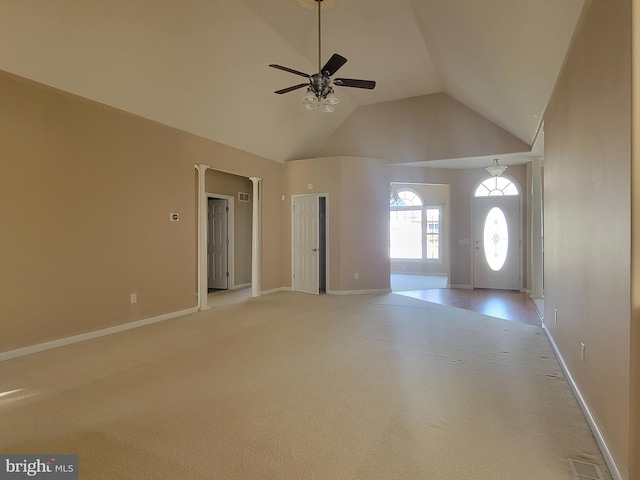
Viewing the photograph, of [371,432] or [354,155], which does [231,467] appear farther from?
[354,155]

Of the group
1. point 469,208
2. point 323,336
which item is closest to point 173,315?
point 323,336

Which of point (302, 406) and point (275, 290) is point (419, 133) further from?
point (302, 406)

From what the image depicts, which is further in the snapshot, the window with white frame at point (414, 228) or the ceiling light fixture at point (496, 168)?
the window with white frame at point (414, 228)

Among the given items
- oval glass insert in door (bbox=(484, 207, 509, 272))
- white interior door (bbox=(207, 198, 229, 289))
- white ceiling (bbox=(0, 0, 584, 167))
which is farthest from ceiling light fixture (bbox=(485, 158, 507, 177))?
white interior door (bbox=(207, 198, 229, 289))

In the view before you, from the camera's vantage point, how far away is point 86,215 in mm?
4094

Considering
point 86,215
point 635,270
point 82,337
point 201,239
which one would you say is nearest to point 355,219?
point 201,239

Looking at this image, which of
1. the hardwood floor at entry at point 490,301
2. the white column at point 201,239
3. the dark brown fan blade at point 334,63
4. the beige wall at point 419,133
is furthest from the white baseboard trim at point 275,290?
the dark brown fan blade at point 334,63

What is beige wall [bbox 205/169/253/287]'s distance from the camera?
301 inches

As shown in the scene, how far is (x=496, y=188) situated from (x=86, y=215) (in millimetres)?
7468

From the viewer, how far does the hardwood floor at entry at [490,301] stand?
5.19m

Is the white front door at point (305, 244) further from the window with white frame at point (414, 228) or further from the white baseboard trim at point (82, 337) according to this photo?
the window with white frame at point (414, 228)

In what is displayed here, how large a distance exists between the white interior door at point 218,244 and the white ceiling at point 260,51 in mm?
2020

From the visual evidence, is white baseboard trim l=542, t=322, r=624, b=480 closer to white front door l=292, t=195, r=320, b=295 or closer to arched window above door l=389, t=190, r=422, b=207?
white front door l=292, t=195, r=320, b=295

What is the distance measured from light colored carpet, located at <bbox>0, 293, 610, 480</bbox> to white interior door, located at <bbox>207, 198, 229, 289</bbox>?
3.67m
